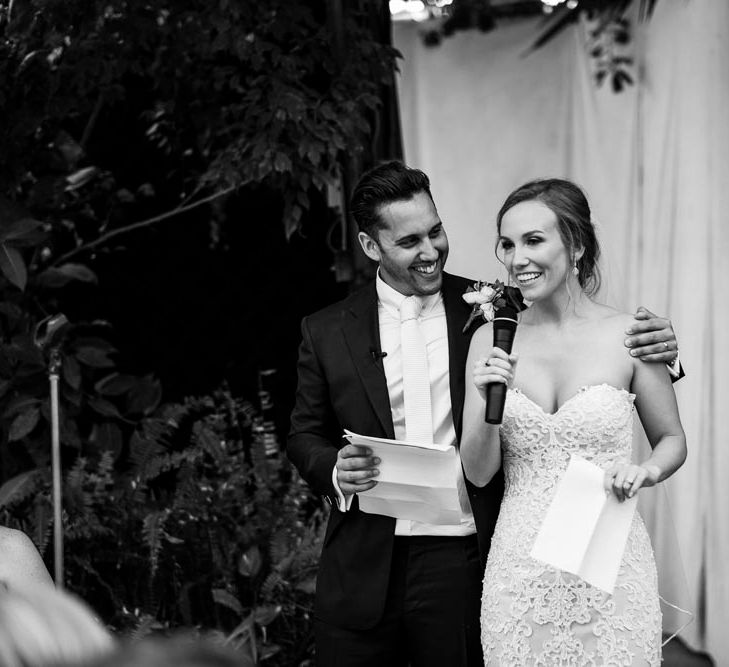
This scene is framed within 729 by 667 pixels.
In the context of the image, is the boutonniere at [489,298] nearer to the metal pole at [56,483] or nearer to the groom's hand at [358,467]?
the groom's hand at [358,467]

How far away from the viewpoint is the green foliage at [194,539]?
4855 mm

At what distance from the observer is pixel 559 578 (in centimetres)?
292

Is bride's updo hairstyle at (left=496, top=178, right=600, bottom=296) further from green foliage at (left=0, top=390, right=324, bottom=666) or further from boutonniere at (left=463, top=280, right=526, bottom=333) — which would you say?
green foliage at (left=0, top=390, right=324, bottom=666)

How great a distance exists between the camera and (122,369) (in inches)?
232

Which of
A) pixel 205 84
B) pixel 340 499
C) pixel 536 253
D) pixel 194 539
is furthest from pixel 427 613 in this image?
pixel 205 84

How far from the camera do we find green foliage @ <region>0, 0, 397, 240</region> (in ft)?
16.0

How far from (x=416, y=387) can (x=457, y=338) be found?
189 mm

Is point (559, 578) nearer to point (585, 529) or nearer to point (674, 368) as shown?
point (585, 529)

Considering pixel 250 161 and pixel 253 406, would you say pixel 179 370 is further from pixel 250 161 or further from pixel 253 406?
pixel 250 161

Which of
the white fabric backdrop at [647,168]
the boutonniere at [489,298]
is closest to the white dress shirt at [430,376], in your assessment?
the boutonniere at [489,298]

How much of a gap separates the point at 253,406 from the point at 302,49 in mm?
1792

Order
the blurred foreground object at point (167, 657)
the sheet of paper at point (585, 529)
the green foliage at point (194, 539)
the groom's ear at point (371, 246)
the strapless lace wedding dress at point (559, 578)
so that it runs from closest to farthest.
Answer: the blurred foreground object at point (167, 657), the sheet of paper at point (585, 529), the strapless lace wedding dress at point (559, 578), the groom's ear at point (371, 246), the green foliage at point (194, 539)

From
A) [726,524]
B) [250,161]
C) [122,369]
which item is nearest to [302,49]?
[250,161]

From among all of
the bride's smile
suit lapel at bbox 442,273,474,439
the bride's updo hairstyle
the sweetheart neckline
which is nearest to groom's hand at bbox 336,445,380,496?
suit lapel at bbox 442,273,474,439
